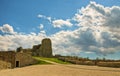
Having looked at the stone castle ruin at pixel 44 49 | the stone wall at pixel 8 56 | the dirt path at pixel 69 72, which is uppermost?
the stone castle ruin at pixel 44 49

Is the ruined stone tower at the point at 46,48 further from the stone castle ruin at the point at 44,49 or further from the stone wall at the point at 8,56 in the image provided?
the stone wall at the point at 8,56

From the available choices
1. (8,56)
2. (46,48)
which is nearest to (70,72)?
(8,56)

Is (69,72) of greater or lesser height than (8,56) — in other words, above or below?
below

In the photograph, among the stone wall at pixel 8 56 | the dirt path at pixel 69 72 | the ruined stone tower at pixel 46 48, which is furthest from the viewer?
the ruined stone tower at pixel 46 48

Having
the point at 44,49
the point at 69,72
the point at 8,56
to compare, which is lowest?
the point at 69,72

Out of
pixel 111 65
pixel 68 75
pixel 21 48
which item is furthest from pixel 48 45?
pixel 68 75

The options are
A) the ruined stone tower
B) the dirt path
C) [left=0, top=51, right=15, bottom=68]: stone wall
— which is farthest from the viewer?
the ruined stone tower

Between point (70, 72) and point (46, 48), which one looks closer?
point (70, 72)

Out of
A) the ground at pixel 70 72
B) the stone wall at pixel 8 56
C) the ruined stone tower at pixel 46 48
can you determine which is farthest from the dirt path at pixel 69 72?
the ruined stone tower at pixel 46 48

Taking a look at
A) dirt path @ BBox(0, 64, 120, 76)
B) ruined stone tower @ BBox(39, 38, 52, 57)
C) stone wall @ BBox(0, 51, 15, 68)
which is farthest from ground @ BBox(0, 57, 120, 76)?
ruined stone tower @ BBox(39, 38, 52, 57)

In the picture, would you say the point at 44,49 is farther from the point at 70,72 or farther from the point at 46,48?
the point at 70,72

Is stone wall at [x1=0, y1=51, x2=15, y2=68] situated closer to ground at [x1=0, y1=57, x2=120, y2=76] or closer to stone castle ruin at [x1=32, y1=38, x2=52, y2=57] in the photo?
stone castle ruin at [x1=32, y1=38, x2=52, y2=57]

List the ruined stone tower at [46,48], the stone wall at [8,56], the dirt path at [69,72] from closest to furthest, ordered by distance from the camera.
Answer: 1. the dirt path at [69,72]
2. the stone wall at [8,56]
3. the ruined stone tower at [46,48]

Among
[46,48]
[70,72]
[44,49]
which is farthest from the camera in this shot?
[46,48]
